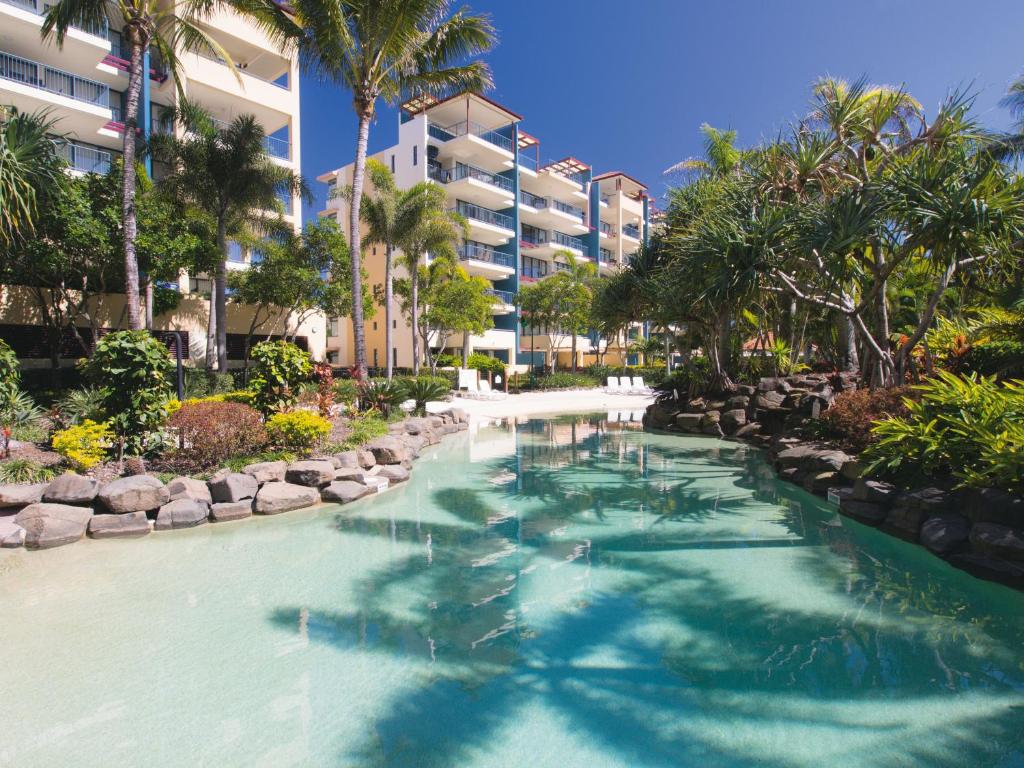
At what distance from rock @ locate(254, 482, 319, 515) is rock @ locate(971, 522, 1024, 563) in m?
7.15

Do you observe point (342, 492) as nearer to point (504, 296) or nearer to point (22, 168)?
point (22, 168)

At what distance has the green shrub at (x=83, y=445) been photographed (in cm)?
667

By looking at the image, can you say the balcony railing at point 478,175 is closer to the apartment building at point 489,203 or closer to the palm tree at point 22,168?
the apartment building at point 489,203

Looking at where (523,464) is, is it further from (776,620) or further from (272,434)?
(776,620)

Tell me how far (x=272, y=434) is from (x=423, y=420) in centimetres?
499

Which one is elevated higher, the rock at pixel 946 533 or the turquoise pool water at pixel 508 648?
the rock at pixel 946 533

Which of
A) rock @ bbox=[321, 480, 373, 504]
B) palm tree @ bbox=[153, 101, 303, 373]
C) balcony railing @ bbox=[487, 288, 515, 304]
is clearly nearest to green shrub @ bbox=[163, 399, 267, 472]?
rock @ bbox=[321, 480, 373, 504]

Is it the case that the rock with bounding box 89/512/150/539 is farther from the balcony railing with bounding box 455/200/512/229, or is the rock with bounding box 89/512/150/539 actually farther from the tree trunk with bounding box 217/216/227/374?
the balcony railing with bounding box 455/200/512/229

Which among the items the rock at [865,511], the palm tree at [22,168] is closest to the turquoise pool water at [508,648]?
the rock at [865,511]

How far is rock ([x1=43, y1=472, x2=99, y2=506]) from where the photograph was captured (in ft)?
19.8

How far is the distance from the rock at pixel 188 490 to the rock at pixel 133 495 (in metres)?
0.14

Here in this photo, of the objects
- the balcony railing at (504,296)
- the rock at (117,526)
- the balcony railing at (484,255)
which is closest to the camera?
the rock at (117,526)

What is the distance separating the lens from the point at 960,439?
5.42 metres

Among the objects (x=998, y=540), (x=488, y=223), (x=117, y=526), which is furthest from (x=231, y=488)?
(x=488, y=223)
